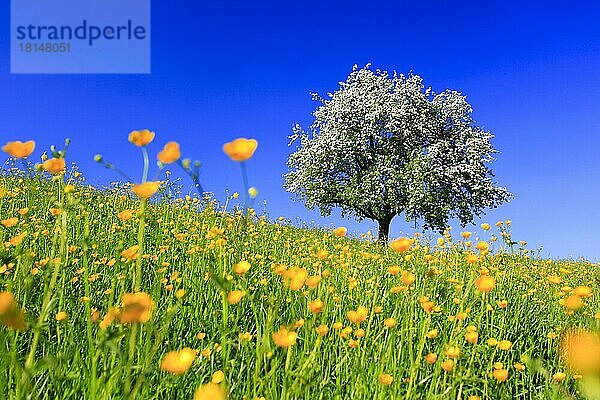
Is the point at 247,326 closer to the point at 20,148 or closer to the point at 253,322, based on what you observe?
the point at 253,322

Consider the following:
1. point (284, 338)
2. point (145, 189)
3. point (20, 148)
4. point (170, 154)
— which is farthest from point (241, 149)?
point (20, 148)

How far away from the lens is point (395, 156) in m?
21.7

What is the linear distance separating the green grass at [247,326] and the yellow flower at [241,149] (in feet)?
0.80

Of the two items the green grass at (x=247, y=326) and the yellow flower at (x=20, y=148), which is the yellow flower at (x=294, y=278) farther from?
the yellow flower at (x=20, y=148)

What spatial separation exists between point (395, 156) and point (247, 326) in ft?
60.7

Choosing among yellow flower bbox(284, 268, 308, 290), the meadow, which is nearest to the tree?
the meadow

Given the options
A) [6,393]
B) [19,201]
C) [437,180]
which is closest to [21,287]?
[6,393]

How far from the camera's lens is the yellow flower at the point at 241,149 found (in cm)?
168

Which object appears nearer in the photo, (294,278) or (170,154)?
(170,154)

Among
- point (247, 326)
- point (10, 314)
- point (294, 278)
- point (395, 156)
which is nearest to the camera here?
point (10, 314)

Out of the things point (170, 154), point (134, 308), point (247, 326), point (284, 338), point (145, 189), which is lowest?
point (247, 326)

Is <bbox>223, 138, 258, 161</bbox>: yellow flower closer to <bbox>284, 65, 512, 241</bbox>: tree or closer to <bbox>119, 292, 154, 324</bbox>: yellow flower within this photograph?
<bbox>119, 292, 154, 324</bbox>: yellow flower

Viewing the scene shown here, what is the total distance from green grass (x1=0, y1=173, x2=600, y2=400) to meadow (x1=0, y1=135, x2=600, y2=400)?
2 centimetres

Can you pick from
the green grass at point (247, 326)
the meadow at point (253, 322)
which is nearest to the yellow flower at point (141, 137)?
the meadow at point (253, 322)
